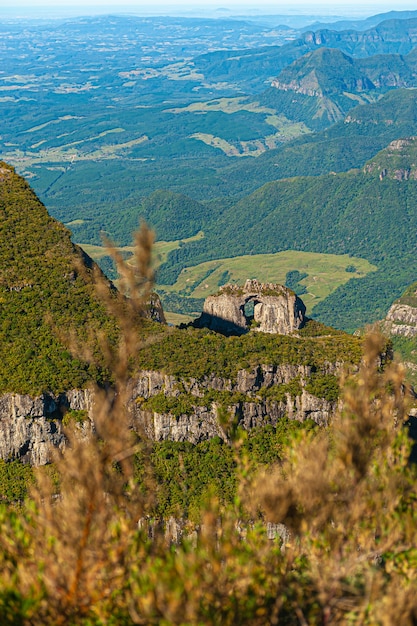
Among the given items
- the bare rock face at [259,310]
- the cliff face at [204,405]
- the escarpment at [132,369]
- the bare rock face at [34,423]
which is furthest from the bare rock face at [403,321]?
the bare rock face at [34,423]

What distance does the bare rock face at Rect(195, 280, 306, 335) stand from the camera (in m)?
98.3

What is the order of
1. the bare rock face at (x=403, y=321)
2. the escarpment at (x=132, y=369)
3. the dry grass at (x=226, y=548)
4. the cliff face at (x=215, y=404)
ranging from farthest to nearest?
the bare rock face at (x=403, y=321) < the cliff face at (x=215, y=404) < the escarpment at (x=132, y=369) < the dry grass at (x=226, y=548)

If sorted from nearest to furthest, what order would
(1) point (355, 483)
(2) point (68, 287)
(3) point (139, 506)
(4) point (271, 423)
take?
(1) point (355, 483) < (3) point (139, 506) < (4) point (271, 423) < (2) point (68, 287)

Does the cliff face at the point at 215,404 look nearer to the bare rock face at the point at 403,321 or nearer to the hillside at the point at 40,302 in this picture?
the hillside at the point at 40,302

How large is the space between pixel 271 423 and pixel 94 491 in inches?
2061

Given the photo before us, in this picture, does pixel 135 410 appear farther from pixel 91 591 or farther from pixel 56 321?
pixel 91 591

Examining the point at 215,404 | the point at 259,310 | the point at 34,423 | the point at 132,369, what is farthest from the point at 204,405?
the point at 259,310

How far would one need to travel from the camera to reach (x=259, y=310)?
3939 inches

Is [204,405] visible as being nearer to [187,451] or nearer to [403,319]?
[187,451]

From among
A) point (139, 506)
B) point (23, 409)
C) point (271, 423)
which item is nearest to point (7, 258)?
point (23, 409)

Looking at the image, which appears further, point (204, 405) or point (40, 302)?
point (40, 302)

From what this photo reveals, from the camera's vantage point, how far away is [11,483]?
72688 millimetres

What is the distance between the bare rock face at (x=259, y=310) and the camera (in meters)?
98.3

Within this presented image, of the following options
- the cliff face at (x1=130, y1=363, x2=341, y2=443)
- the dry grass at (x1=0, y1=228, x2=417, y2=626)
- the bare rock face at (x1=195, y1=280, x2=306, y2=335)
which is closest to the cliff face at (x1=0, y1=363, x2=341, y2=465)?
the cliff face at (x1=130, y1=363, x2=341, y2=443)
